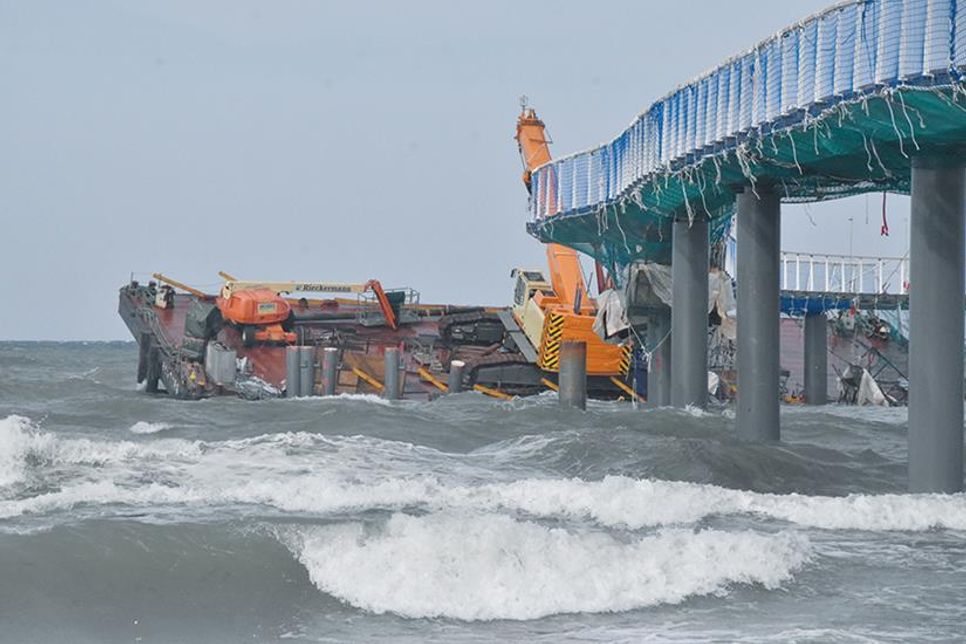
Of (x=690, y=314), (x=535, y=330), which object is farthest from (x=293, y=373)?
(x=690, y=314)

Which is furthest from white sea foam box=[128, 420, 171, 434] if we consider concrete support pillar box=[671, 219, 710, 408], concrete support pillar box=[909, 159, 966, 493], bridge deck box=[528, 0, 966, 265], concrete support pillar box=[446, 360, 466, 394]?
concrete support pillar box=[446, 360, 466, 394]

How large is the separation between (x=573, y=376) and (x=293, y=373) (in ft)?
33.3

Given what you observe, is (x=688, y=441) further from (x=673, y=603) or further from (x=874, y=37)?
(x=673, y=603)

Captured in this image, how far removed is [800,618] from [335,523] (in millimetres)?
5154

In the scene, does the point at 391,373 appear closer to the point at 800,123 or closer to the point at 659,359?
the point at 659,359

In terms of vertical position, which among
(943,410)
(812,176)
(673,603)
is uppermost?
(812,176)

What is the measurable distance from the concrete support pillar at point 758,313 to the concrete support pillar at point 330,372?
19267 mm

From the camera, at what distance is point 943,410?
16.6 m

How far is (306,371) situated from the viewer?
39.4 m

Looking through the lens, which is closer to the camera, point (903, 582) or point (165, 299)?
point (903, 582)

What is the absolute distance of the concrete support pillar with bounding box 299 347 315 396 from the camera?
39.2m

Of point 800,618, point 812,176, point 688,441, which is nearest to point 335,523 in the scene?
point 800,618

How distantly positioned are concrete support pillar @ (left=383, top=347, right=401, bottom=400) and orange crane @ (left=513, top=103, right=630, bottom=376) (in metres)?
4.46

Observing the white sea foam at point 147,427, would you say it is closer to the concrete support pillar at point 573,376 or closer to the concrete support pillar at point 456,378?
the concrete support pillar at point 573,376
